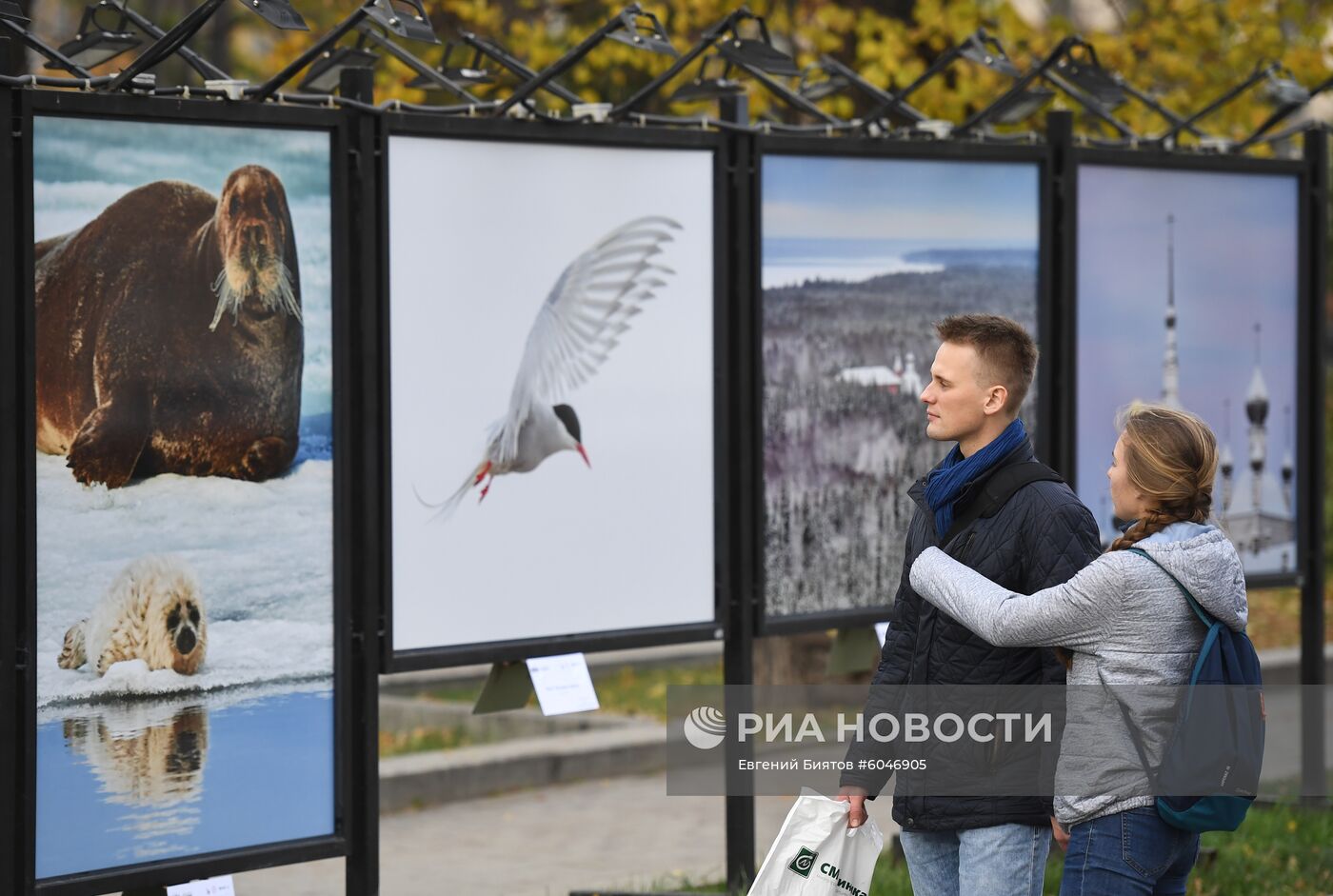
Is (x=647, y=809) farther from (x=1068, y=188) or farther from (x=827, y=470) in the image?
(x=1068, y=188)

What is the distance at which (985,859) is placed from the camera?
3.63 metres

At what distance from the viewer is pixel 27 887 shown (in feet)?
15.1

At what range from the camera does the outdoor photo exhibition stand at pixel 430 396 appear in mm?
4672

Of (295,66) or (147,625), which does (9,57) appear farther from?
(147,625)

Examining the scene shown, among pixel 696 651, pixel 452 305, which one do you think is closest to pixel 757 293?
pixel 452 305

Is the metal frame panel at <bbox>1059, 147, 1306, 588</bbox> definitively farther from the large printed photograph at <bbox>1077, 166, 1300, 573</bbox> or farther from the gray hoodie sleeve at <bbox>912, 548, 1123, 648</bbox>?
the gray hoodie sleeve at <bbox>912, 548, 1123, 648</bbox>

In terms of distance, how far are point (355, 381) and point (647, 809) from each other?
3.93 meters

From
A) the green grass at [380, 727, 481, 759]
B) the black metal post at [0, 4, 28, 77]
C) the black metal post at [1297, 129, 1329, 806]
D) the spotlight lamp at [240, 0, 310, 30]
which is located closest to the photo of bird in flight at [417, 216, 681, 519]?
the spotlight lamp at [240, 0, 310, 30]

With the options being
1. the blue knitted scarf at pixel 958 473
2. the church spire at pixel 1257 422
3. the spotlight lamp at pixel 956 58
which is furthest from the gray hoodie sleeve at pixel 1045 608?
the church spire at pixel 1257 422

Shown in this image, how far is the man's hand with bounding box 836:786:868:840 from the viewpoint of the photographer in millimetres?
3770

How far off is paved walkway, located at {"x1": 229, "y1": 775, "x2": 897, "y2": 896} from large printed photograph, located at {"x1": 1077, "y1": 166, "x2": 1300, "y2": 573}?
203 cm

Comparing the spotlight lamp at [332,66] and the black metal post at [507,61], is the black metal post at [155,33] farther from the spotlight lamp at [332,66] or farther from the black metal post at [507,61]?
the black metal post at [507,61]

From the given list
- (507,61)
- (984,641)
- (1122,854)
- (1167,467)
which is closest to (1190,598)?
(1167,467)

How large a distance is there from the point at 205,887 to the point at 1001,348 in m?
2.74
